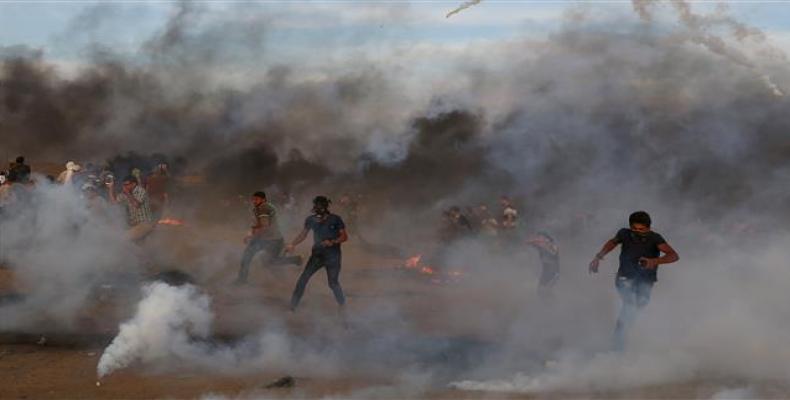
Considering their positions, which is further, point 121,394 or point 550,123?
point 550,123

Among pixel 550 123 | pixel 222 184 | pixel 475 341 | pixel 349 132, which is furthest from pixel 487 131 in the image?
pixel 475 341

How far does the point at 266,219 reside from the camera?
11.0 m

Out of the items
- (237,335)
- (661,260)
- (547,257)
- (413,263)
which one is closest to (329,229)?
(237,335)

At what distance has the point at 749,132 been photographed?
17844 millimetres

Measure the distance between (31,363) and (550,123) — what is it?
12869mm

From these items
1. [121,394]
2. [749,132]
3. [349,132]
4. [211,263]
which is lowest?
[121,394]

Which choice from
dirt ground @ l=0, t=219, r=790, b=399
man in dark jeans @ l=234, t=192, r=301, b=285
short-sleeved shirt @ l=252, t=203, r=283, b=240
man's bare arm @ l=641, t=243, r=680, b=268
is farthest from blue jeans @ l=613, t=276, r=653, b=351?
short-sleeved shirt @ l=252, t=203, r=283, b=240

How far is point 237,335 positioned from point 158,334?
115 cm

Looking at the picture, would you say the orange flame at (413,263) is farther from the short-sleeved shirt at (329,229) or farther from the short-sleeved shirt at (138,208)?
the short-sleeved shirt at (329,229)

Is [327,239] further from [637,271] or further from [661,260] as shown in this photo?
[661,260]

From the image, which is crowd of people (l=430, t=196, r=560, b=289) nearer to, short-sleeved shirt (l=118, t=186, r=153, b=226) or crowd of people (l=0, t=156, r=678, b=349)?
crowd of people (l=0, t=156, r=678, b=349)

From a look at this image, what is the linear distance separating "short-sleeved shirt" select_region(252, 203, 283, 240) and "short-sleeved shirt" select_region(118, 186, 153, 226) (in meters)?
1.96

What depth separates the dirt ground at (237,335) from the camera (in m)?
6.85

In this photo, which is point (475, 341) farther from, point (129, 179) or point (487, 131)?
point (487, 131)
